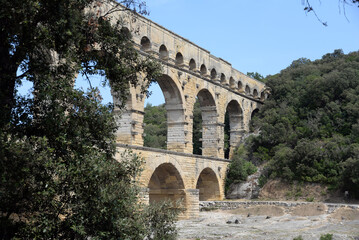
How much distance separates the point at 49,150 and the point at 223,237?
466 inches

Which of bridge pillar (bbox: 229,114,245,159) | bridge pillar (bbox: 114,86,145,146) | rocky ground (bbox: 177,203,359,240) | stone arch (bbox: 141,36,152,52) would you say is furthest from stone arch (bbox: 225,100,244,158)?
bridge pillar (bbox: 114,86,145,146)

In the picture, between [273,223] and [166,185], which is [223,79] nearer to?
[166,185]

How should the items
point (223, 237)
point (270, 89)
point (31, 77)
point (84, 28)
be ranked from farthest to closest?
point (270, 89)
point (223, 237)
point (84, 28)
point (31, 77)

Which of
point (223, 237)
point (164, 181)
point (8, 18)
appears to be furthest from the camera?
point (164, 181)

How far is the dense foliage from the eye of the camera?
1062 inches

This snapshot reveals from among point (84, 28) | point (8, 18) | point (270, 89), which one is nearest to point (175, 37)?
point (270, 89)

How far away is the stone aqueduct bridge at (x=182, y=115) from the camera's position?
877 inches

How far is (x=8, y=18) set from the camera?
769 centimetres

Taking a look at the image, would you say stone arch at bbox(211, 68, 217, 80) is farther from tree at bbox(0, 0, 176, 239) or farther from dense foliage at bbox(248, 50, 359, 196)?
tree at bbox(0, 0, 176, 239)

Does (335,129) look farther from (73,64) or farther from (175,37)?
(73,64)

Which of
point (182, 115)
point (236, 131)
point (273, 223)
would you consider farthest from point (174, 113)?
point (236, 131)

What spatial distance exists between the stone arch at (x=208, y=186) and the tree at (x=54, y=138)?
64.7ft

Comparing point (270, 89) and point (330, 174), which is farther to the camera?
point (270, 89)

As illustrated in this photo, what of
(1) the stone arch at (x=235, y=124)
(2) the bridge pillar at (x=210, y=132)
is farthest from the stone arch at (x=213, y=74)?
(1) the stone arch at (x=235, y=124)
